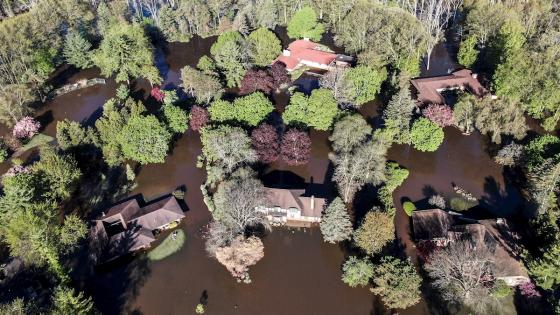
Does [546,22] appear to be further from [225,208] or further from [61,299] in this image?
[61,299]

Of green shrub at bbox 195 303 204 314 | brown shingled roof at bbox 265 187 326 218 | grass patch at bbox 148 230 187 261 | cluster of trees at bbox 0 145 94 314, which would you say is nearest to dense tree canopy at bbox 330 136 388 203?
brown shingled roof at bbox 265 187 326 218

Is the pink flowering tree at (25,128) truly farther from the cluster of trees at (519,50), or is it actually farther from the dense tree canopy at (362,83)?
the cluster of trees at (519,50)

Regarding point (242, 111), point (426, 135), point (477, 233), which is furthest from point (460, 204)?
point (242, 111)

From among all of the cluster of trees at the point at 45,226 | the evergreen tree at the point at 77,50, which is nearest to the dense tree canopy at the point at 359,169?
the cluster of trees at the point at 45,226

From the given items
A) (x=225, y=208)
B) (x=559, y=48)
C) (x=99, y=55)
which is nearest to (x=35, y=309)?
(x=225, y=208)

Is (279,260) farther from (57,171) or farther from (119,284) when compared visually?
(57,171)

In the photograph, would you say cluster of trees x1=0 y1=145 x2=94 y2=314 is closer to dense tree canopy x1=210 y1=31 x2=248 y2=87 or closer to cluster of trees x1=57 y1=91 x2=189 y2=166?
cluster of trees x1=57 y1=91 x2=189 y2=166

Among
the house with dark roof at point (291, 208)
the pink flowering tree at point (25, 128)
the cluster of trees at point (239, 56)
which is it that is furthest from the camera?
the cluster of trees at point (239, 56)
